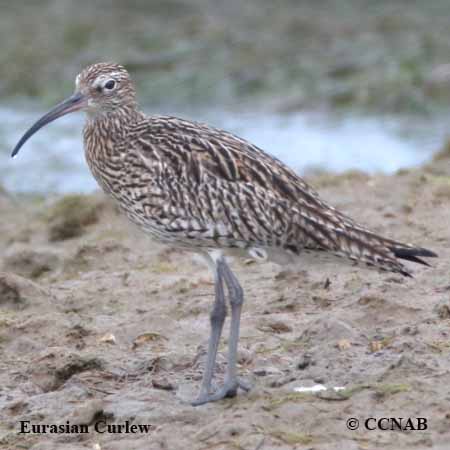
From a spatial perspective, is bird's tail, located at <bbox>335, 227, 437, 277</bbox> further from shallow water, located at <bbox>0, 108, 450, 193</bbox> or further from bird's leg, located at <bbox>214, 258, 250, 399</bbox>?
shallow water, located at <bbox>0, 108, 450, 193</bbox>

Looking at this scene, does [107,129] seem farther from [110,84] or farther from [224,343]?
[224,343]

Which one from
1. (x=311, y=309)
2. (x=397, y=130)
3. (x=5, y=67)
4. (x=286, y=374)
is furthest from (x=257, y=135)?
(x=286, y=374)

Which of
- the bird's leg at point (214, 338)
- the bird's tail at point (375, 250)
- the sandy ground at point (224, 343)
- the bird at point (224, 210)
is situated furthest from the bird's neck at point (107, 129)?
the bird's tail at point (375, 250)

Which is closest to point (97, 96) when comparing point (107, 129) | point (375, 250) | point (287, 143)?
point (107, 129)

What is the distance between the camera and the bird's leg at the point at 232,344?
7.31 metres

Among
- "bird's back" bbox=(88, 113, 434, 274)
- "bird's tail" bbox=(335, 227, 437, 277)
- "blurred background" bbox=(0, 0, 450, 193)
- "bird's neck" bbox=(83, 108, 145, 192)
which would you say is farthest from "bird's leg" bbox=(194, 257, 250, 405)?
"blurred background" bbox=(0, 0, 450, 193)

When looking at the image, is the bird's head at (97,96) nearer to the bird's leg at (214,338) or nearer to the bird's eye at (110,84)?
the bird's eye at (110,84)

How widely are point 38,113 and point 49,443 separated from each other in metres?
11.1

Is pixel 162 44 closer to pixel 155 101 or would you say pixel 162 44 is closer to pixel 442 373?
pixel 155 101

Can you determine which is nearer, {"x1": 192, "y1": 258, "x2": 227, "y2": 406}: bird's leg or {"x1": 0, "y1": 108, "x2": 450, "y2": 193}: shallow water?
{"x1": 192, "y1": 258, "x2": 227, "y2": 406}: bird's leg

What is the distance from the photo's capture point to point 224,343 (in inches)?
328

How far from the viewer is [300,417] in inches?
262

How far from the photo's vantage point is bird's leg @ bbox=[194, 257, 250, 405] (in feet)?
24.0

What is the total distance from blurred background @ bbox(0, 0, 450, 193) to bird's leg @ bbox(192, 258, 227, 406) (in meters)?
6.91
